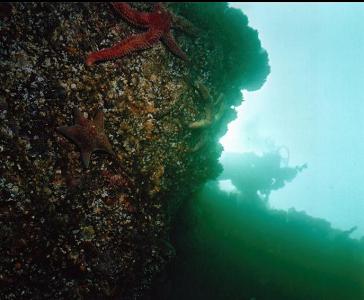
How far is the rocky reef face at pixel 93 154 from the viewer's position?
14.4 feet

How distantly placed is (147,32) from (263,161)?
1384cm

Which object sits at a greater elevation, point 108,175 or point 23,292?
point 108,175

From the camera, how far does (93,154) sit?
4.68m

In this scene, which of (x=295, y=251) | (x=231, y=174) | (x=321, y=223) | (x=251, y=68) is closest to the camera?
(x=251, y=68)

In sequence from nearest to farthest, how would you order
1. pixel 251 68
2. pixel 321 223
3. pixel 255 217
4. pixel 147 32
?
pixel 147 32 < pixel 251 68 < pixel 255 217 < pixel 321 223

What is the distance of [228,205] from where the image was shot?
43.8 feet

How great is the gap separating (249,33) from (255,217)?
8514 mm

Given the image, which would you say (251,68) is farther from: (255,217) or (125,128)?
(255,217)

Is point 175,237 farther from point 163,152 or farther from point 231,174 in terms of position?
point 231,174

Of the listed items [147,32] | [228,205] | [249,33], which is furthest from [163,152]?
[228,205]

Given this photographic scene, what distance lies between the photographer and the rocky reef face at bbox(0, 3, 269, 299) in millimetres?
4379

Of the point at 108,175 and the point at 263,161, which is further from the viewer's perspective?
the point at 263,161

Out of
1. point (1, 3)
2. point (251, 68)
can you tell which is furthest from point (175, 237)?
point (1, 3)

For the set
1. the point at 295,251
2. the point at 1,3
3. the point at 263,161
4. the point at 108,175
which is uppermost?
the point at 263,161
